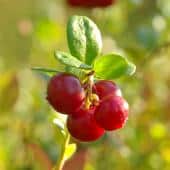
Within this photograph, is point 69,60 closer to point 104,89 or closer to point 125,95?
point 104,89

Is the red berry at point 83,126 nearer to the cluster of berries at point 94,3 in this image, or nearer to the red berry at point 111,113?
the red berry at point 111,113

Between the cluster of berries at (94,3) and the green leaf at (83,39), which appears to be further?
the cluster of berries at (94,3)

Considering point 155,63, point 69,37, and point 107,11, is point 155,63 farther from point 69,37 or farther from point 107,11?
point 69,37

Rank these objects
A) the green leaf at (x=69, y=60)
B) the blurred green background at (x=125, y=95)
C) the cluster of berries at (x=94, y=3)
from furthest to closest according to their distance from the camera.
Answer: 1. the cluster of berries at (x=94, y=3)
2. the blurred green background at (x=125, y=95)
3. the green leaf at (x=69, y=60)

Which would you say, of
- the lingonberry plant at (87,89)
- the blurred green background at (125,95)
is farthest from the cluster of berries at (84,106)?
the blurred green background at (125,95)

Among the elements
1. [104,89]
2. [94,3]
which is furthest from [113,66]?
[94,3]

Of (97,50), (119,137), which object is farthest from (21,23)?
(97,50)

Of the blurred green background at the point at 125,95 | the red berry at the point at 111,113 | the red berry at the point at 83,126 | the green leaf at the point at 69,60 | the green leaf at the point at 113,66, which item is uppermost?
the green leaf at the point at 69,60
